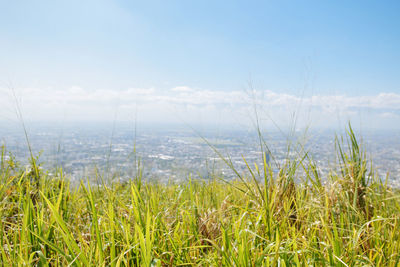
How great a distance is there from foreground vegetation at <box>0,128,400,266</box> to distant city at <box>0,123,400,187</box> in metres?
0.17

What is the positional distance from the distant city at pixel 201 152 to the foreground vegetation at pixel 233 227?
0.17 m

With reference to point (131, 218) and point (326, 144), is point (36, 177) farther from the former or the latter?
point (326, 144)

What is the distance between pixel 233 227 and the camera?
1765 mm

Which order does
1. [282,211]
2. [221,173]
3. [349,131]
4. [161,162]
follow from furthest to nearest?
[161,162], [221,173], [349,131], [282,211]

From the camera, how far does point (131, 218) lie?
6.31 ft

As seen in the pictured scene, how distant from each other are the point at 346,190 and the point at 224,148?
1186 millimetres

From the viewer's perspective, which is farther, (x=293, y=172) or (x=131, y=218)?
(x=293, y=172)

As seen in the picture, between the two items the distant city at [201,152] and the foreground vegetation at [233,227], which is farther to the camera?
the distant city at [201,152]

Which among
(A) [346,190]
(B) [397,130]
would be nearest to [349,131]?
(A) [346,190]

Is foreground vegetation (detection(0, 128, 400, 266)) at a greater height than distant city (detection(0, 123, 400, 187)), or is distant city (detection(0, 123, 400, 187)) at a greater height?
distant city (detection(0, 123, 400, 187))

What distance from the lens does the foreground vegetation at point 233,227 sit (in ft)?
4.47

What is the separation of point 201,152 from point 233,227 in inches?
64.1

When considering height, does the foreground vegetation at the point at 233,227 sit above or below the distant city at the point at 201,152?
below

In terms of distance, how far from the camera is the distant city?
7.59 feet
